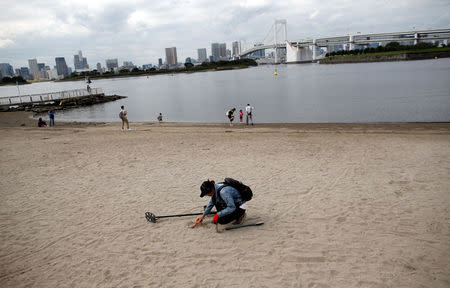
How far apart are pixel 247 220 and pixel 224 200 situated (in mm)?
1213

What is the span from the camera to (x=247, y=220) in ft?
21.1

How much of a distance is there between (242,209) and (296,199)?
1996 millimetres

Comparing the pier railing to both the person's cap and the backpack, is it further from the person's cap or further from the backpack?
the backpack

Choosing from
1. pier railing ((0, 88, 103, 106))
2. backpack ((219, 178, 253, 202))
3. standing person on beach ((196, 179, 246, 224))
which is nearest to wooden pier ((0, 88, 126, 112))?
pier railing ((0, 88, 103, 106))

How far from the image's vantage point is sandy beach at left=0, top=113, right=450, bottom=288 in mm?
4773

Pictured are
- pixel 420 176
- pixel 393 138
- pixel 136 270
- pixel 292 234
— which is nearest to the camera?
pixel 136 270

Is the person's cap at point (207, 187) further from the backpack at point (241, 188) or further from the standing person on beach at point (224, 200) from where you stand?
the backpack at point (241, 188)

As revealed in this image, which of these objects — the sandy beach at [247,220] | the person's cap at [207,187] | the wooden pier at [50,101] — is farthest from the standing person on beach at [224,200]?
the wooden pier at [50,101]

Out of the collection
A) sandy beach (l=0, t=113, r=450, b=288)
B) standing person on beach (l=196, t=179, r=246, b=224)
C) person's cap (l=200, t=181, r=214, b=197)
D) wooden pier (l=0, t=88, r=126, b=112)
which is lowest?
sandy beach (l=0, t=113, r=450, b=288)

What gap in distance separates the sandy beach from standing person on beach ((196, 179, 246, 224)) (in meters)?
0.38

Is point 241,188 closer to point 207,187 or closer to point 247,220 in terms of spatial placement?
point 207,187

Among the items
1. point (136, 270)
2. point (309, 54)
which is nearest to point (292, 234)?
point (136, 270)

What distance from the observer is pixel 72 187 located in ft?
29.5

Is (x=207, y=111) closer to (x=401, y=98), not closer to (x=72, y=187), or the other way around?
(x=401, y=98)
